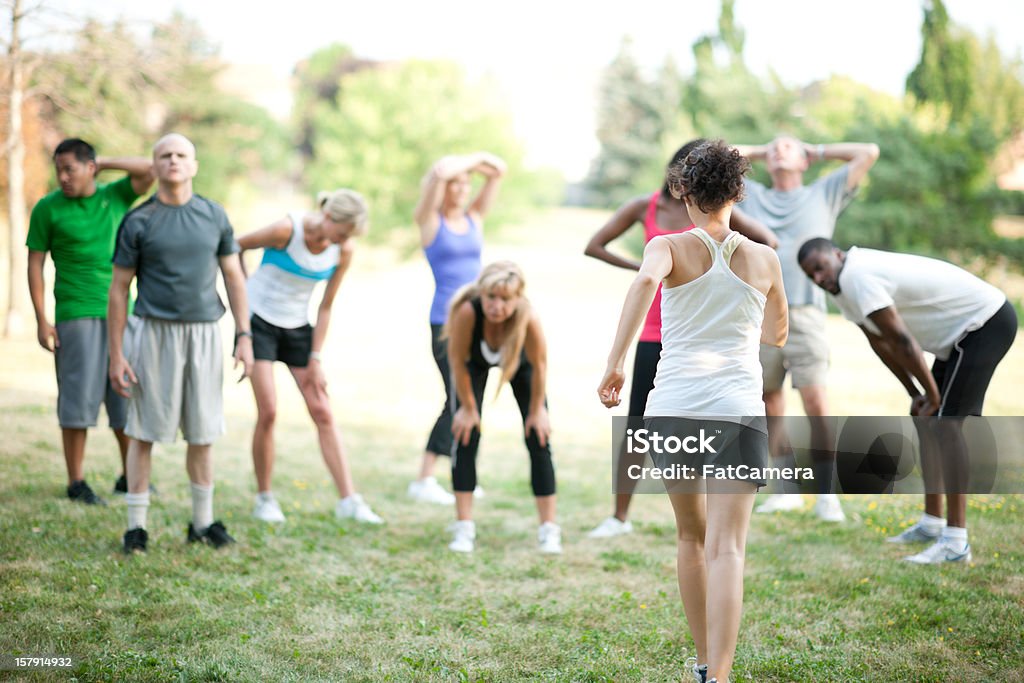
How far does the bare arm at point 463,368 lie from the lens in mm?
4922

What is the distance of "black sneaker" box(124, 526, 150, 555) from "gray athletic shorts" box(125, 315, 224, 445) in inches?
18.9

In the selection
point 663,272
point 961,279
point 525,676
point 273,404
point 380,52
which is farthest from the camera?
point 380,52

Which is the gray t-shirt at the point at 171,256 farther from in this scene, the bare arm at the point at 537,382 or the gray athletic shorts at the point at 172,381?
the bare arm at the point at 537,382

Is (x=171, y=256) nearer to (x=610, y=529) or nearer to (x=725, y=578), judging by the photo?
(x=610, y=529)

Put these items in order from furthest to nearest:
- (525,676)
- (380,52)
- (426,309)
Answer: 1. (380,52)
2. (426,309)
3. (525,676)

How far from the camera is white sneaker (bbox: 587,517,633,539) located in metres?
5.45

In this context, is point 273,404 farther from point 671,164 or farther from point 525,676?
point 671,164

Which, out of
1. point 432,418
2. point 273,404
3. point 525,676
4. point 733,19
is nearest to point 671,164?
point 525,676

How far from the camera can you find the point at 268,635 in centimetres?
376

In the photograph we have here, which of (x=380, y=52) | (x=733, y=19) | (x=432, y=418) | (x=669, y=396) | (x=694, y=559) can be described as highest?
(x=380, y=52)

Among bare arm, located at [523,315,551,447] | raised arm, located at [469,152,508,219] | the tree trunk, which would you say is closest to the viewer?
bare arm, located at [523,315,551,447]

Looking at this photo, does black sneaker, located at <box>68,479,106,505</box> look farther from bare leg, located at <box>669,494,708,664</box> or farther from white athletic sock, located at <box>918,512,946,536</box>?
white athletic sock, located at <box>918,512,946,536</box>

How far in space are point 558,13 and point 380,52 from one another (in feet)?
35.9

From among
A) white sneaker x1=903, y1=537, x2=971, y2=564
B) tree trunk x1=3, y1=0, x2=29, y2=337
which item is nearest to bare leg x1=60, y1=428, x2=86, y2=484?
white sneaker x1=903, y1=537, x2=971, y2=564
